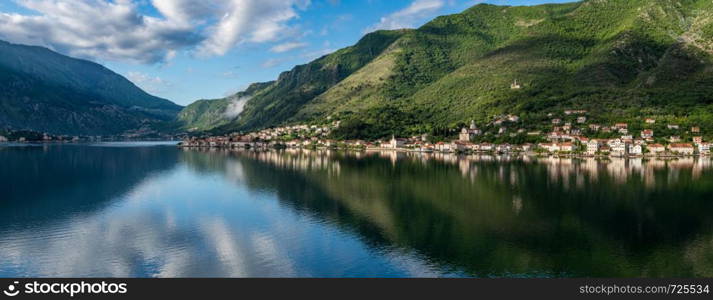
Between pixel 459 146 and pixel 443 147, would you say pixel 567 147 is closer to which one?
pixel 459 146

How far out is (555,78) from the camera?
129 metres

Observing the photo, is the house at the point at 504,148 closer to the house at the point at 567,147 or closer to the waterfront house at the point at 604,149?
the house at the point at 567,147

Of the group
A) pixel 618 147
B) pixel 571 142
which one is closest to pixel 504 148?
pixel 571 142

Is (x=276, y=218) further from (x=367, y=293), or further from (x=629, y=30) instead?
(x=629, y=30)

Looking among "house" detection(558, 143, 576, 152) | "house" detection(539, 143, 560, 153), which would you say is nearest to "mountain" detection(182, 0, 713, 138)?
"house" detection(539, 143, 560, 153)

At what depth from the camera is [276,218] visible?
32688mm

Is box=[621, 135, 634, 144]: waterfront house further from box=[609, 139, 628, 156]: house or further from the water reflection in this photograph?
the water reflection

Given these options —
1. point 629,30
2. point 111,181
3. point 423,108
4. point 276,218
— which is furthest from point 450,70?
point 276,218

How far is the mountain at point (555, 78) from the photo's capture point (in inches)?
4119

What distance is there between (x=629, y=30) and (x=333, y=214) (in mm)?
137871

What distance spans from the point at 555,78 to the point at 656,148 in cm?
5047

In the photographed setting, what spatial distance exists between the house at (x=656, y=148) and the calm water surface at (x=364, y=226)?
30.7 meters

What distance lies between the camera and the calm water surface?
2108 centimetres

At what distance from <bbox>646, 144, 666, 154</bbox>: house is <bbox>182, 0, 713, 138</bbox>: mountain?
28.2 ft
